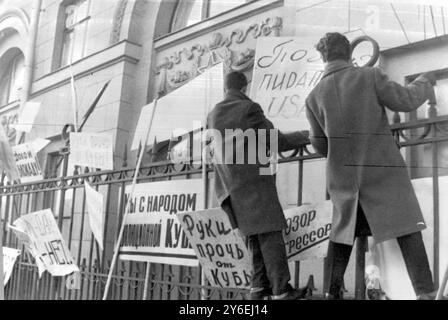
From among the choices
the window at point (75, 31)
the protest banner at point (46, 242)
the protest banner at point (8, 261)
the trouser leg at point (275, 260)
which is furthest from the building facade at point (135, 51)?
the protest banner at point (8, 261)

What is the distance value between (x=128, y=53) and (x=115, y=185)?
94 centimetres

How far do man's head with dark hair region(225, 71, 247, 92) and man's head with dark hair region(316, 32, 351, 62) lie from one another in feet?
1.42

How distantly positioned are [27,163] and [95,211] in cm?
82

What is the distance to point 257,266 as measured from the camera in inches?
86.2

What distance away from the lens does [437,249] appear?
5.72 ft

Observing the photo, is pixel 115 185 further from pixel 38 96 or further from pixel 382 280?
pixel 382 280

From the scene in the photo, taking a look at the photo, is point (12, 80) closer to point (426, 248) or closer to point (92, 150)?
point (92, 150)

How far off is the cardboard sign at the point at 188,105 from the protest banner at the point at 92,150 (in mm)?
253

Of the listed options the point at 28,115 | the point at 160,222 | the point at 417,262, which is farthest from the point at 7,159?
the point at 417,262

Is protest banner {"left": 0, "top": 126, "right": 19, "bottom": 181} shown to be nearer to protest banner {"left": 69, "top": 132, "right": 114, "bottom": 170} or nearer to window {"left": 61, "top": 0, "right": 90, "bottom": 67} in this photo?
protest banner {"left": 69, "top": 132, "right": 114, "bottom": 170}

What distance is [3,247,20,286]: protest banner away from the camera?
11.8 ft

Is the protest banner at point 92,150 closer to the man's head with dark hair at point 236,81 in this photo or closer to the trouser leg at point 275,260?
the man's head with dark hair at point 236,81

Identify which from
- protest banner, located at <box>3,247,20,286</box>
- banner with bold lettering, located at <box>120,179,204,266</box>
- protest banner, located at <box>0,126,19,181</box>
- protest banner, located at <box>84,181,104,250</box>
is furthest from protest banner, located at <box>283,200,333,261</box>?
protest banner, located at <box>3,247,20,286</box>
